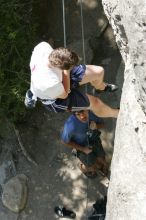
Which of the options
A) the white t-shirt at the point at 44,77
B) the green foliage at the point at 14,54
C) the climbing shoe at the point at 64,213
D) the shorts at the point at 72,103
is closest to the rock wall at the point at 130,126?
the white t-shirt at the point at 44,77

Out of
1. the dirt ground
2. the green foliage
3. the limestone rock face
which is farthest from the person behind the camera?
the limestone rock face

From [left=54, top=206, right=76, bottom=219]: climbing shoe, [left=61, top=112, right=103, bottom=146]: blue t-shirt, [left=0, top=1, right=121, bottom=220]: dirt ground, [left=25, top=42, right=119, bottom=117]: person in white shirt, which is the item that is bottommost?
[left=54, top=206, right=76, bottom=219]: climbing shoe

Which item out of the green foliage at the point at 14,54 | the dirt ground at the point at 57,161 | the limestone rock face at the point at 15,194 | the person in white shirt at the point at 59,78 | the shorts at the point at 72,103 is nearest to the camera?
the person in white shirt at the point at 59,78

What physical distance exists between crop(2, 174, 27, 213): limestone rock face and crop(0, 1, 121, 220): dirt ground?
84 millimetres

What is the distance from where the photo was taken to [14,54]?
6.59m

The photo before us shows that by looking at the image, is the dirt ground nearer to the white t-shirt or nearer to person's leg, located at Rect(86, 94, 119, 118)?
person's leg, located at Rect(86, 94, 119, 118)

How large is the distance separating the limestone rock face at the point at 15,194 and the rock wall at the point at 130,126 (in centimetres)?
234

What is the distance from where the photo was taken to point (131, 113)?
4184 millimetres

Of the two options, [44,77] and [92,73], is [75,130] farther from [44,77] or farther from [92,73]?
[44,77]

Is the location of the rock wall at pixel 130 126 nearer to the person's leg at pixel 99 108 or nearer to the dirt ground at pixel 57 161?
the person's leg at pixel 99 108

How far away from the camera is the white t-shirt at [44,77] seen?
4.51m

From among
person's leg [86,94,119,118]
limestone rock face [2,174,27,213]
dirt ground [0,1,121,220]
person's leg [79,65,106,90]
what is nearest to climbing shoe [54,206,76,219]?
dirt ground [0,1,121,220]

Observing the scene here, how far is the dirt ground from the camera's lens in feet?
21.7

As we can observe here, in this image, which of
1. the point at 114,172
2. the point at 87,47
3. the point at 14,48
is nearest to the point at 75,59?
the point at 114,172
